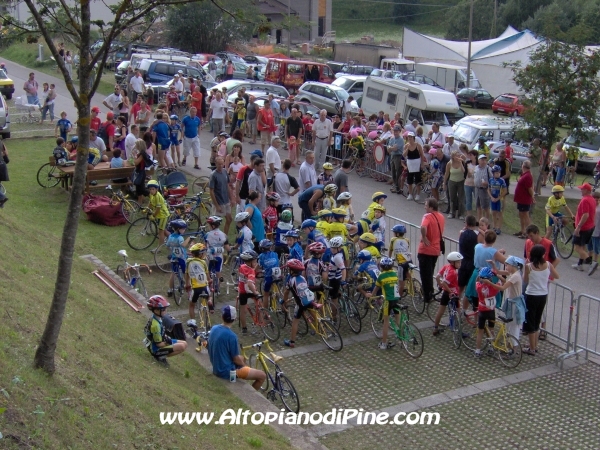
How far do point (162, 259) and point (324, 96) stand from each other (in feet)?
62.6

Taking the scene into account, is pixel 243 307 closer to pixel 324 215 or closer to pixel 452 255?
pixel 324 215

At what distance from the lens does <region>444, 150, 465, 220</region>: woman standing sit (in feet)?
58.5

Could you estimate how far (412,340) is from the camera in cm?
1125

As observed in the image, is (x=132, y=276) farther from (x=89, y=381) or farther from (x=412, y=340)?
(x=89, y=381)

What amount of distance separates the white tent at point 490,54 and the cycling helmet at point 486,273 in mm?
38213

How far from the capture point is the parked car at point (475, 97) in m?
46.7

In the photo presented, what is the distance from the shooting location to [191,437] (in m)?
7.50

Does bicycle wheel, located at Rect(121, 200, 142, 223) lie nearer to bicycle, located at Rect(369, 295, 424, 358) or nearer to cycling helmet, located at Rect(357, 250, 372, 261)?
cycling helmet, located at Rect(357, 250, 372, 261)

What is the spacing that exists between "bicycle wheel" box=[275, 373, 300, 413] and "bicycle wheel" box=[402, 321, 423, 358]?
2.41 m

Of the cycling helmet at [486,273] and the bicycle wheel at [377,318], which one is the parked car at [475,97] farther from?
the cycling helmet at [486,273]

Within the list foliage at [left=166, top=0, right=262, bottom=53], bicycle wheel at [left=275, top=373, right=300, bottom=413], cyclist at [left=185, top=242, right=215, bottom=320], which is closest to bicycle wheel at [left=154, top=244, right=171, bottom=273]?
cyclist at [left=185, top=242, right=215, bottom=320]

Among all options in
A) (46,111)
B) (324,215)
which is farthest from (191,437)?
(46,111)

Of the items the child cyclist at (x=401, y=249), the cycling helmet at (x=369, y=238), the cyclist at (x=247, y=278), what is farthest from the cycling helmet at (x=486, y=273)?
the cyclist at (x=247, y=278)

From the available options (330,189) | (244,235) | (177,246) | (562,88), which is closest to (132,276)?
(177,246)
